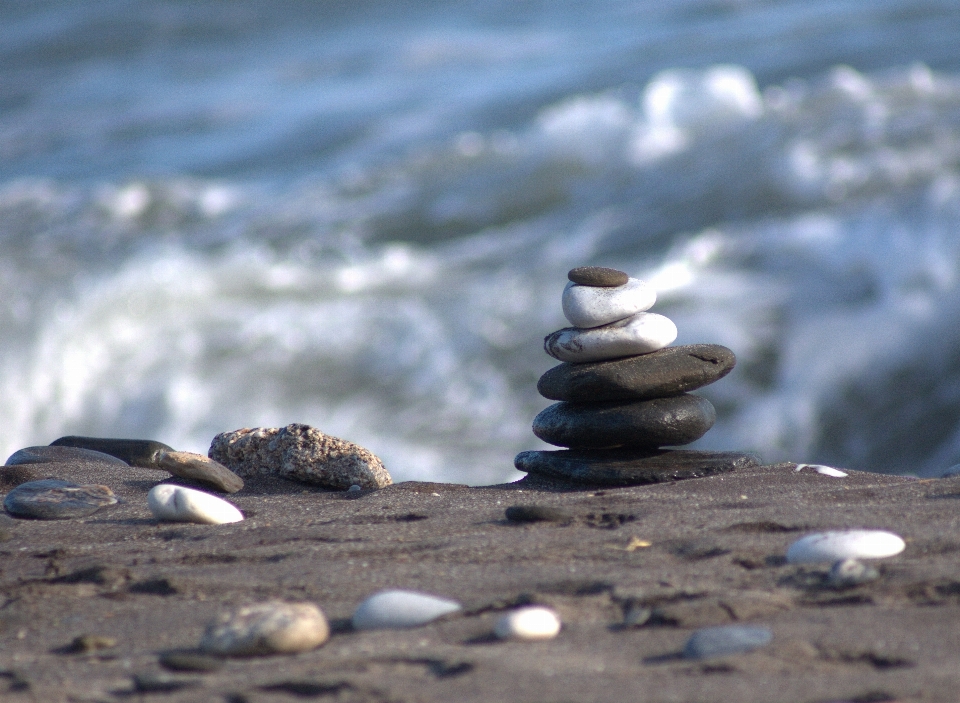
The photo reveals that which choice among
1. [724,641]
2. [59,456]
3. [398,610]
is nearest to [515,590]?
[398,610]

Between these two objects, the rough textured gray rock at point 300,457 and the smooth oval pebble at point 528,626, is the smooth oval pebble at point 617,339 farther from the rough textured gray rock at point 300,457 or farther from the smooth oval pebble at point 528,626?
the smooth oval pebble at point 528,626

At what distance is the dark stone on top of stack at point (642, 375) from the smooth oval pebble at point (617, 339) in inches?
1.1

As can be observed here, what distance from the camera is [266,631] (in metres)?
1.63

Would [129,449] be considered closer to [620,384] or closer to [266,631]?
[620,384]

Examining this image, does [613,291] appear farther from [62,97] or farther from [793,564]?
[62,97]

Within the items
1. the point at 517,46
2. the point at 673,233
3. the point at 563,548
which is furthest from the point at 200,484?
the point at 517,46

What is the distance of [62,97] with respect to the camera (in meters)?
13.2

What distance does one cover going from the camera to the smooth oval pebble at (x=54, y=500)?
2.71 m

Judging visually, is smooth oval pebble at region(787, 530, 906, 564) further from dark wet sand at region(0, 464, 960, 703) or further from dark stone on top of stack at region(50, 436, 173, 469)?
dark stone on top of stack at region(50, 436, 173, 469)

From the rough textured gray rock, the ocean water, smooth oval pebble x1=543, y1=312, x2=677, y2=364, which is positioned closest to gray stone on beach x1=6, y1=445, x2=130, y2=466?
the rough textured gray rock

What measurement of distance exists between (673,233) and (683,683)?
21.1 feet

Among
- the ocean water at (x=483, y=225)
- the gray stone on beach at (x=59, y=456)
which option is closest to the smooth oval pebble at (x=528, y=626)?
the gray stone on beach at (x=59, y=456)

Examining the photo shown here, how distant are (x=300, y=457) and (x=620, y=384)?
100cm

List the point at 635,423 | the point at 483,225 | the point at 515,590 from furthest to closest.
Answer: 1. the point at 483,225
2. the point at 635,423
3. the point at 515,590
